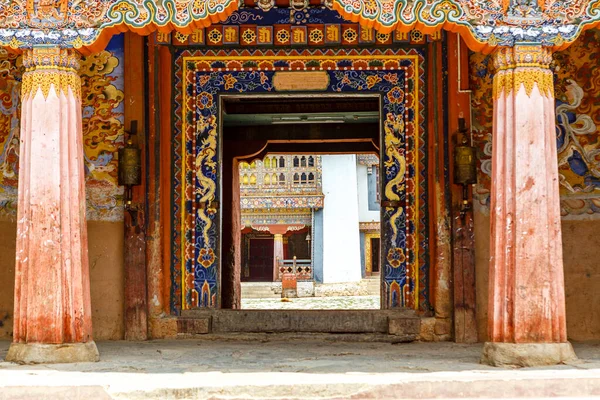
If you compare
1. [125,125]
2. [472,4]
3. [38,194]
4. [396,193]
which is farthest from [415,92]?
[38,194]

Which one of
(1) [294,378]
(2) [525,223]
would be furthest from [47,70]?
(2) [525,223]

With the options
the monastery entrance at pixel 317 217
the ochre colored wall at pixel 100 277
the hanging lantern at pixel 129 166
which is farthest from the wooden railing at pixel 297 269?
the hanging lantern at pixel 129 166

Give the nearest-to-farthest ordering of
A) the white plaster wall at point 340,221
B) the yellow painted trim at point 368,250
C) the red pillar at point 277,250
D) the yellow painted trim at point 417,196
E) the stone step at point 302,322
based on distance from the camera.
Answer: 1. the stone step at point 302,322
2. the yellow painted trim at point 417,196
3. the white plaster wall at point 340,221
4. the red pillar at point 277,250
5. the yellow painted trim at point 368,250

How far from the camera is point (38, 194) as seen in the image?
5.60 m

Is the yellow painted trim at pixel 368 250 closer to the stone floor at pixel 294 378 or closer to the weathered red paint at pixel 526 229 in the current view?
the stone floor at pixel 294 378

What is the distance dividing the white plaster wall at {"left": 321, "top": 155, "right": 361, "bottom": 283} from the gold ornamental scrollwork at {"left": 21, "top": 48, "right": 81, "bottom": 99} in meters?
14.9

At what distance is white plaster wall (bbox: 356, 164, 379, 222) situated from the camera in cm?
2234

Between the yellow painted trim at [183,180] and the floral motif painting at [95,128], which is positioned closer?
the floral motif painting at [95,128]

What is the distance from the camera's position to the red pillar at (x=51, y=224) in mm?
5512

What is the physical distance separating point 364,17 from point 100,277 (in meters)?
3.27

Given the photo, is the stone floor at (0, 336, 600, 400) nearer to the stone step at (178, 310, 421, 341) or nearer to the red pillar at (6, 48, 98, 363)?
the red pillar at (6, 48, 98, 363)

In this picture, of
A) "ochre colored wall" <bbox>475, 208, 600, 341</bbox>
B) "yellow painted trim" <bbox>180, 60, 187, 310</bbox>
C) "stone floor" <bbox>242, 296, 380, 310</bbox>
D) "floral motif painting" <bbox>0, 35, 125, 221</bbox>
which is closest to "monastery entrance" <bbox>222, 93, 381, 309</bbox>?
"stone floor" <bbox>242, 296, 380, 310</bbox>

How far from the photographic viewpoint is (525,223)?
5.51 metres

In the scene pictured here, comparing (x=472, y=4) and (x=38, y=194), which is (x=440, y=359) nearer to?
(x=472, y=4)
